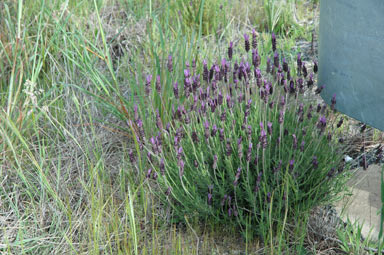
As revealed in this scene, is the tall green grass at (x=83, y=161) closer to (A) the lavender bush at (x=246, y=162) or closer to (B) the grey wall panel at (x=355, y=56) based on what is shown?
(A) the lavender bush at (x=246, y=162)

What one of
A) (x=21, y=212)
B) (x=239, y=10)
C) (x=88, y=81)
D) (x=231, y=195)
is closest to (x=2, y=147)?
(x=21, y=212)

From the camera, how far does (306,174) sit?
2.37 meters

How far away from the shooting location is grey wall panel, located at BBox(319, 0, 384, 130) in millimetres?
2131

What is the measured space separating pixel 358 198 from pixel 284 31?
2.31 metres

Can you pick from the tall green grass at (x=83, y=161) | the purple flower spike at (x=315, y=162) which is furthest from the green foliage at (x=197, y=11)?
the purple flower spike at (x=315, y=162)

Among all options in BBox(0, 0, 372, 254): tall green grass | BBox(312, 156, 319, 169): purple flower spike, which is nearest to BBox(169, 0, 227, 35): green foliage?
BBox(0, 0, 372, 254): tall green grass

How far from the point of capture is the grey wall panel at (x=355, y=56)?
2131 mm

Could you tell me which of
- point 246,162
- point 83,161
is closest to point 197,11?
point 83,161

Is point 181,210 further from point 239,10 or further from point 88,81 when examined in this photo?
point 239,10

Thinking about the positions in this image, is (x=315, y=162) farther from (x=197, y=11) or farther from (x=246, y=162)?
(x=197, y=11)

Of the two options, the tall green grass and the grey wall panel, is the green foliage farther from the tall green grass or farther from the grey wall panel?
the grey wall panel

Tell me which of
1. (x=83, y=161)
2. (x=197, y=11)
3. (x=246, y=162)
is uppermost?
(x=197, y=11)

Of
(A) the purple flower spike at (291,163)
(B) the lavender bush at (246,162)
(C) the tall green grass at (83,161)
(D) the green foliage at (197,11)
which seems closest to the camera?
(A) the purple flower spike at (291,163)

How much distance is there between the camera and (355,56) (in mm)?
2279
